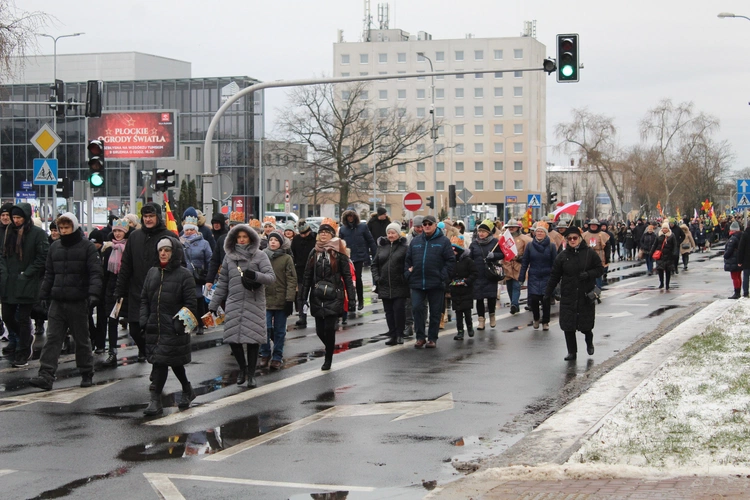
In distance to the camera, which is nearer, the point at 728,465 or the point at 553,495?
the point at 553,495

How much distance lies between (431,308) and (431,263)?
0.67 meters

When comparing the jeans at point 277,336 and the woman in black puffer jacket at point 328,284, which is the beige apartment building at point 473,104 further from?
the woman in black puffer jacket at point 328,284

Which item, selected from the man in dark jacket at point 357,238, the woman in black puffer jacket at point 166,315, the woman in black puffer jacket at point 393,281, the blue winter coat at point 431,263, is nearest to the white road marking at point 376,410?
the woman in black puffer jacket at point 166,315

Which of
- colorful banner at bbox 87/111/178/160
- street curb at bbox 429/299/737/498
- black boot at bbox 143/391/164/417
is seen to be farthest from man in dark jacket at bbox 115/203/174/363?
colorful banner at bbox 87/111/178/160

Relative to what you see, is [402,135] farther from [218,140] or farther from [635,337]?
[635,337]

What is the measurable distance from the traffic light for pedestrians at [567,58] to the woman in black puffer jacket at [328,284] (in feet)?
31.3

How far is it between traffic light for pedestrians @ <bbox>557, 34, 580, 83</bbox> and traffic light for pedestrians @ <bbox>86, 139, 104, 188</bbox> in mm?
9836

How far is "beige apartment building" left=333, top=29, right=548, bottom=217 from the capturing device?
116 metres

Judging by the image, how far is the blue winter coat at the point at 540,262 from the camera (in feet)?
56.1

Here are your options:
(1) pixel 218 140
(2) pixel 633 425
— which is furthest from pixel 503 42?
(2) pixel 633 425

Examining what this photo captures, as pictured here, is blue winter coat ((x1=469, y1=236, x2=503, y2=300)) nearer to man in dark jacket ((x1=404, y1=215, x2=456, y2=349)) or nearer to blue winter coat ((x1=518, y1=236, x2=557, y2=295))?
blue winter coat ((x1=518, y1=236, x2=557, y2=295))

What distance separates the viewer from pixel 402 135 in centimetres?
7112

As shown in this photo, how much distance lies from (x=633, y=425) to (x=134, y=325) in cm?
641

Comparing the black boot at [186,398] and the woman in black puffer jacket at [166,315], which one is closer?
the woman in black puffer jacket at [166,315]
